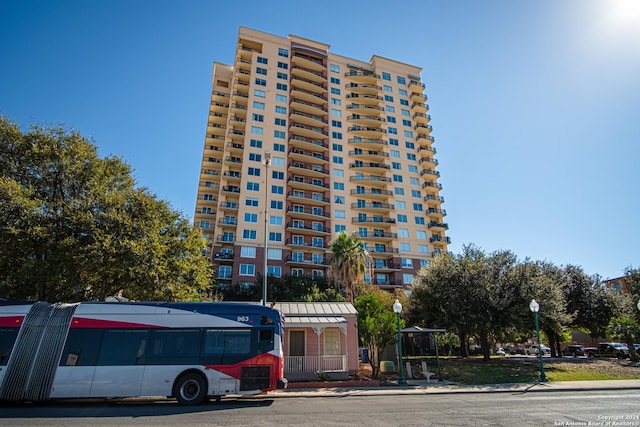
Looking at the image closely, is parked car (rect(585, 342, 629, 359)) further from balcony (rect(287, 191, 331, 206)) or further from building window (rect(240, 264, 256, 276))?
building window (rect(240, 264, 256, 276))

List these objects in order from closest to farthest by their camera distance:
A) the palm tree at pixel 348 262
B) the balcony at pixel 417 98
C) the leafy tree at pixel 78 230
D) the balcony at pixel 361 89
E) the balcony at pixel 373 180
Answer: the leafy tree at pixel 78 230
the palm tree at pixel 348 262
the balcony at pixel 373 180
the balcony at pixel 361 89
the balcony at pixel 417 98

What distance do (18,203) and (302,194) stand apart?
141 feet

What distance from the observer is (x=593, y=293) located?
111ft

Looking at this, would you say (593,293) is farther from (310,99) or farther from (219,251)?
(310,99)

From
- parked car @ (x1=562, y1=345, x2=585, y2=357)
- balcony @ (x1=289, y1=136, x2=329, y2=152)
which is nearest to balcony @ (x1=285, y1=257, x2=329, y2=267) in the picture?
balcony @ (x1=289, y1=136, x2=329, y2=152)

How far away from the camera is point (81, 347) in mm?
11523

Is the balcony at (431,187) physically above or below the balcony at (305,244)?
above

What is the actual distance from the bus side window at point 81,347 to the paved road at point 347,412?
1.36 meters

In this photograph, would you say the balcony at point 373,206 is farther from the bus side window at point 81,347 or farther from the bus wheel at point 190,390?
the bus side window at point 81,347

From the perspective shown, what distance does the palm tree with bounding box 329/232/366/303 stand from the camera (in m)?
34.7

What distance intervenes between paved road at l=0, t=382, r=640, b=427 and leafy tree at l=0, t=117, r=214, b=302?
24.5ft

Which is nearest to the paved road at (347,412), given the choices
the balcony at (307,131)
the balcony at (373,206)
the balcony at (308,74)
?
the balcony at (373,206)

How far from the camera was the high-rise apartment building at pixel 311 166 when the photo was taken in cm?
5309

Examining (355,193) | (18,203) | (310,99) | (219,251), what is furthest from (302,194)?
(18,203)
